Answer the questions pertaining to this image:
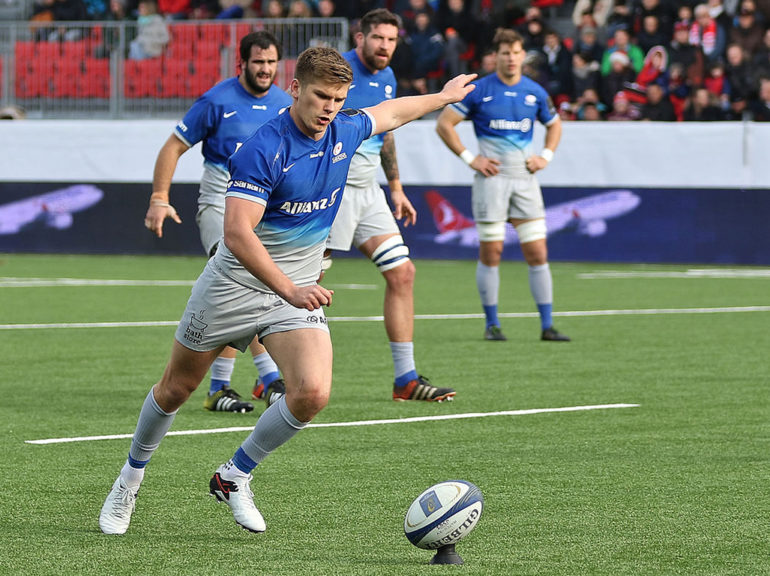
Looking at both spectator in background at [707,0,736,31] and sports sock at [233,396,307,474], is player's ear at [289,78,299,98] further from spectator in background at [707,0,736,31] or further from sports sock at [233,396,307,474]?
spectator in background at [707,0,736,31]

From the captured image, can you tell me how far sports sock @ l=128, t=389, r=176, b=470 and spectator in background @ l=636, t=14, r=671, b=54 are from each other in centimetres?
1713

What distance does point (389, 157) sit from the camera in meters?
9.70

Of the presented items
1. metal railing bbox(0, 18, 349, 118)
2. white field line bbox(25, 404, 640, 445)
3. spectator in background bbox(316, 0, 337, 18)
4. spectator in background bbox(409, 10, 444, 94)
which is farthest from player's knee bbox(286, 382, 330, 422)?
spectator in background bbox(316, 0, 337, 18)

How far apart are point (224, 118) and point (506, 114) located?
14.7ft

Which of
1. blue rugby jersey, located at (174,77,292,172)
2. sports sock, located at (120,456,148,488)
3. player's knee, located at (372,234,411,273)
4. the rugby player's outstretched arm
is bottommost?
sports sock, located at (120,456,148,488)

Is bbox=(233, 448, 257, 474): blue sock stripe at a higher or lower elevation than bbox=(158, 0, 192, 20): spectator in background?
lower

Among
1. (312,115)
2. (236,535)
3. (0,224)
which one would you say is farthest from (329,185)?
(0,224)

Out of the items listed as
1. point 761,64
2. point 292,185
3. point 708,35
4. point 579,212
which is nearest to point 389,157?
point 292,185

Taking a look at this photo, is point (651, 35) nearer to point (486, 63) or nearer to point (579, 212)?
point (486, 63)

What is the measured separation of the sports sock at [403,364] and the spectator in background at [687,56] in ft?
43.9

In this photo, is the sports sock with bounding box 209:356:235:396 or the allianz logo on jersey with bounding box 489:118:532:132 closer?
the sports sock with bounding box 209:356:235:396

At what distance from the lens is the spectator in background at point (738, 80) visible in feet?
68.2

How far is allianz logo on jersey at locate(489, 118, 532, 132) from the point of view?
12461 millimetres

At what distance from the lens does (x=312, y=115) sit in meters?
5.40
